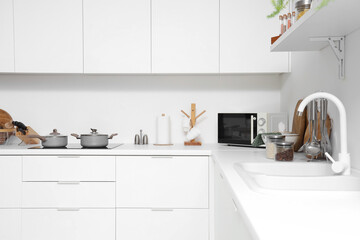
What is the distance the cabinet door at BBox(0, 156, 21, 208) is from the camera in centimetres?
230

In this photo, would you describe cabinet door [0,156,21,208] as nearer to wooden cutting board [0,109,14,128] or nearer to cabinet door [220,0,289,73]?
wooden cutting board [0,109,14,128]

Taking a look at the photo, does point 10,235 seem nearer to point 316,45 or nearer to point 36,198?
point 36,198

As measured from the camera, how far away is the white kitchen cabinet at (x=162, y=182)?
2295 millimetres

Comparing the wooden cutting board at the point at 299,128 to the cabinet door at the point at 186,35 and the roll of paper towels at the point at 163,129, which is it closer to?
the cabinet door at the point at 186,35

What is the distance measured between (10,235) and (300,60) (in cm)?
233

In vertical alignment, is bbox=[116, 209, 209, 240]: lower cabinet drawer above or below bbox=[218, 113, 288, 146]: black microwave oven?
below

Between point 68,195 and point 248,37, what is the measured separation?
1.71 meters

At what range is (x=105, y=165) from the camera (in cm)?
230

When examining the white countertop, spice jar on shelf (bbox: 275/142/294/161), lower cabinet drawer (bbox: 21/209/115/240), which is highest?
spice jar on shelf (bbox: 275/142/294/161)

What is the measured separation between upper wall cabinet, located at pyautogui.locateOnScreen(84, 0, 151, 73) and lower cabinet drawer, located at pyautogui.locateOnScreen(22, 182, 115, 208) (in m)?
0.88

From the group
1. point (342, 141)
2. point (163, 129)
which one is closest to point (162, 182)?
point (163, 129)

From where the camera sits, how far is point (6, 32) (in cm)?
251

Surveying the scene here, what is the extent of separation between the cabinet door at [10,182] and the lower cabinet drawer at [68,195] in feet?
0.16

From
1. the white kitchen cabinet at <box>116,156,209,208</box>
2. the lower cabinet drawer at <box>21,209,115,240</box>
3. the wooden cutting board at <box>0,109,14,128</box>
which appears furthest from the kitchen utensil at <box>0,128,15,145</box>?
the white kitchen cabinet at <box>116,156,209,208</box>
